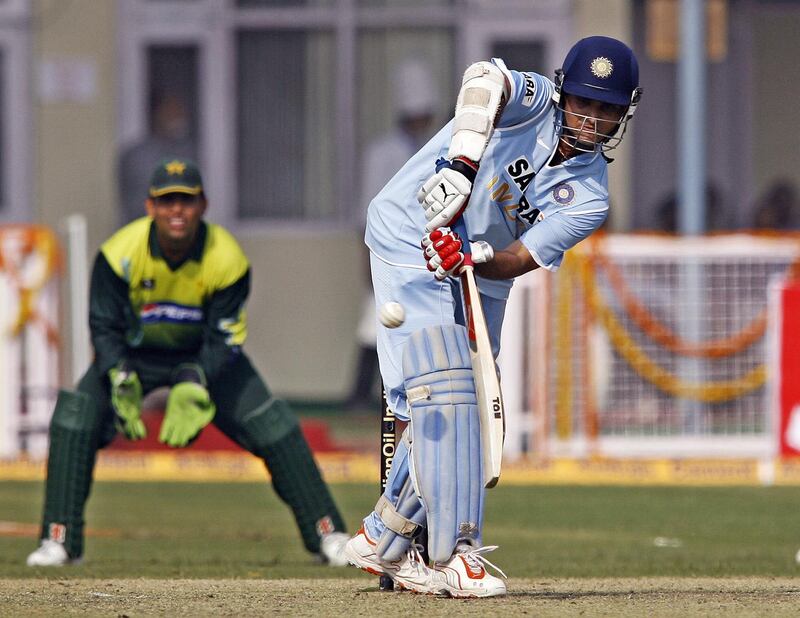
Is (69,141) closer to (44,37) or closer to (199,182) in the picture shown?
(44,37)

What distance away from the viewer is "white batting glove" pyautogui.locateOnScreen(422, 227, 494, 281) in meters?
6.59

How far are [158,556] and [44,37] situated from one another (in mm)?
8060

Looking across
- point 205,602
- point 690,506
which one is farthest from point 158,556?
point 690,506

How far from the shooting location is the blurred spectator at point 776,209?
16898 millimetres

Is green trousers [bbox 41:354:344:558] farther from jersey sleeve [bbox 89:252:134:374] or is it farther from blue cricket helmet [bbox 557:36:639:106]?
blue cricket helmet [bbox 557:36:639:106]

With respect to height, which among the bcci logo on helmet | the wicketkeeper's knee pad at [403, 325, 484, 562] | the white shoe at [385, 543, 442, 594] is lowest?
the white shoe at [385, 543, 442, 594]

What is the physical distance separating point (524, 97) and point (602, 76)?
0.27 metres

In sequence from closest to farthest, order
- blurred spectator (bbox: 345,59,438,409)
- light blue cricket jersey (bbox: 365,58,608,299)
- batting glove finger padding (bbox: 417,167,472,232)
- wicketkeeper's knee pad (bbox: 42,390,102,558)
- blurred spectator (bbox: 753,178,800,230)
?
1. batting glove finger padding (bbox: 417,167,472,232)
2. light blue cricket jersey (bbox: 365,58,608,299)
3. wicketkeeper's knee pad (bbox: 42,390,102,558)
4. blurred spectator (bbox: 345,59,438,409)
5. blurred spectator (bbox: 753,178,800,230)

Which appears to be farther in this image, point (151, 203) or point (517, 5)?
point (517, 5)

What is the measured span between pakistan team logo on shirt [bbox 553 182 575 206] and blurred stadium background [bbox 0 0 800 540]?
6294 millimetres

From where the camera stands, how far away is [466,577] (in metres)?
6.66

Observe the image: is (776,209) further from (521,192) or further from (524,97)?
(524,97)

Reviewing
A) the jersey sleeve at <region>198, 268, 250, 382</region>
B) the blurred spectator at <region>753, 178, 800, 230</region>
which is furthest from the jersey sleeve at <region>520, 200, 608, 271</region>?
the blurred spectator at <region>753, 178, 800, 230</region>

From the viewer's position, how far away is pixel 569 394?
13.4m
